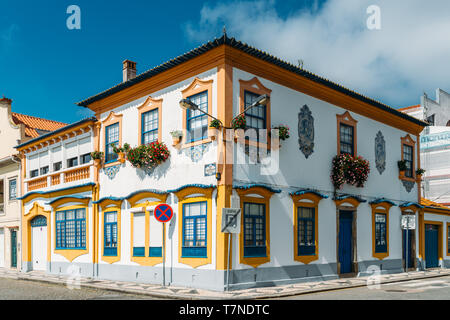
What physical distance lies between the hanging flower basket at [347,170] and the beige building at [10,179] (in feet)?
56.8

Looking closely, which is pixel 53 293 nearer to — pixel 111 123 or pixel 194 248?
pixel 194 248

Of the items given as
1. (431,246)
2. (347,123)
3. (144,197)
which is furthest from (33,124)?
(431,246)

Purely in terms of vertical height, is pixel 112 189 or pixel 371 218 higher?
pixel 112 189

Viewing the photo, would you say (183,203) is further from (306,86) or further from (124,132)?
(306,86)

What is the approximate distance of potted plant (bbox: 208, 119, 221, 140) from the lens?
49.2 feet

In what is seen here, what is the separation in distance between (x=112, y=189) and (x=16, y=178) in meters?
10.5

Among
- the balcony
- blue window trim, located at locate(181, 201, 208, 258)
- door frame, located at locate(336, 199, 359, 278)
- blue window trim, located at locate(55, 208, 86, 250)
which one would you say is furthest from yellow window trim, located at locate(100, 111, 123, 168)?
door frame, located at locate(336, 199, 359, 278)

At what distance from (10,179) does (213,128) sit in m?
17.6

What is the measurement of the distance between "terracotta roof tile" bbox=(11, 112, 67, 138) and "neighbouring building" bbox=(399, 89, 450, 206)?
26819mm

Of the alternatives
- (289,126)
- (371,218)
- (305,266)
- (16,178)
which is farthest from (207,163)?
(16,178)

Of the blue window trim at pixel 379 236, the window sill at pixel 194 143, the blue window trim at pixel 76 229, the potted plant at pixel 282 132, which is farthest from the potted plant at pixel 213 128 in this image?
the blue window trim at pixel 379 236

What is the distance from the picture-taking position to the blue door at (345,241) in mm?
19016
